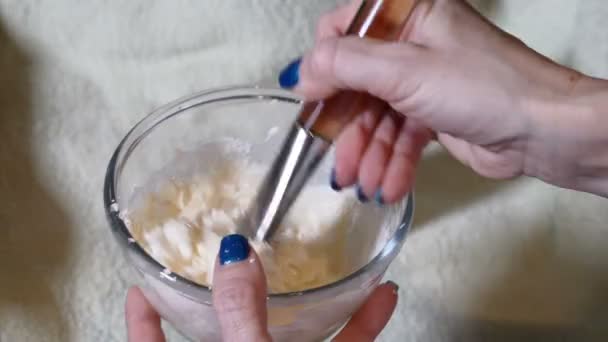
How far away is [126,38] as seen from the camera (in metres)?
0.63

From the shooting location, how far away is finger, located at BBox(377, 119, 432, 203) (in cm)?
47

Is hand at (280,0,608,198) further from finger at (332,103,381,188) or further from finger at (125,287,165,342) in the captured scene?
finger at (125,287,165,342)

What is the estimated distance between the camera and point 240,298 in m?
0.37

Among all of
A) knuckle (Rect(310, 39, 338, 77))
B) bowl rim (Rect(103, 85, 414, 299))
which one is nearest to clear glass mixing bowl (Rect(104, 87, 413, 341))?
bowl rim (Rect(103, 85, 414, 299))

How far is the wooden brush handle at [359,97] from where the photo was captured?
1.36ft

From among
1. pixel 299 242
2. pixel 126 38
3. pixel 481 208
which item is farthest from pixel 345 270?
pixel 126 38

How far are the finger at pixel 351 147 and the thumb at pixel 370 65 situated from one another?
7 centimetres

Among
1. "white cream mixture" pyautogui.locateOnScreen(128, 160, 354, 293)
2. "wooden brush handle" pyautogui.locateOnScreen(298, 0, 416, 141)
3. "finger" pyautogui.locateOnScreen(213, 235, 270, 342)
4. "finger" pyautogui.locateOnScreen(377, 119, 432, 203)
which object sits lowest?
"white cream mixture" pyautogui.locateOnScreen(128, 160, 354, 293)

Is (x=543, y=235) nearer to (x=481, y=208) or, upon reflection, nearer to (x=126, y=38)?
(x=481, y=208)

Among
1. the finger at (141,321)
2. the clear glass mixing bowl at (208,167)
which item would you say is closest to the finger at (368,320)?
the clear glass mixing bowl at (208,167)

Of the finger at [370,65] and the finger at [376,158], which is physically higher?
the finger at [370,65]

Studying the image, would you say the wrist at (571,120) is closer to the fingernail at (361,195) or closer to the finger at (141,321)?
the fingernail at (361,195)

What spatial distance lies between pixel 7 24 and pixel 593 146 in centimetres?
45

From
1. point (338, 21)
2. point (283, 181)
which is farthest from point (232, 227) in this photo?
point (338, 21)
